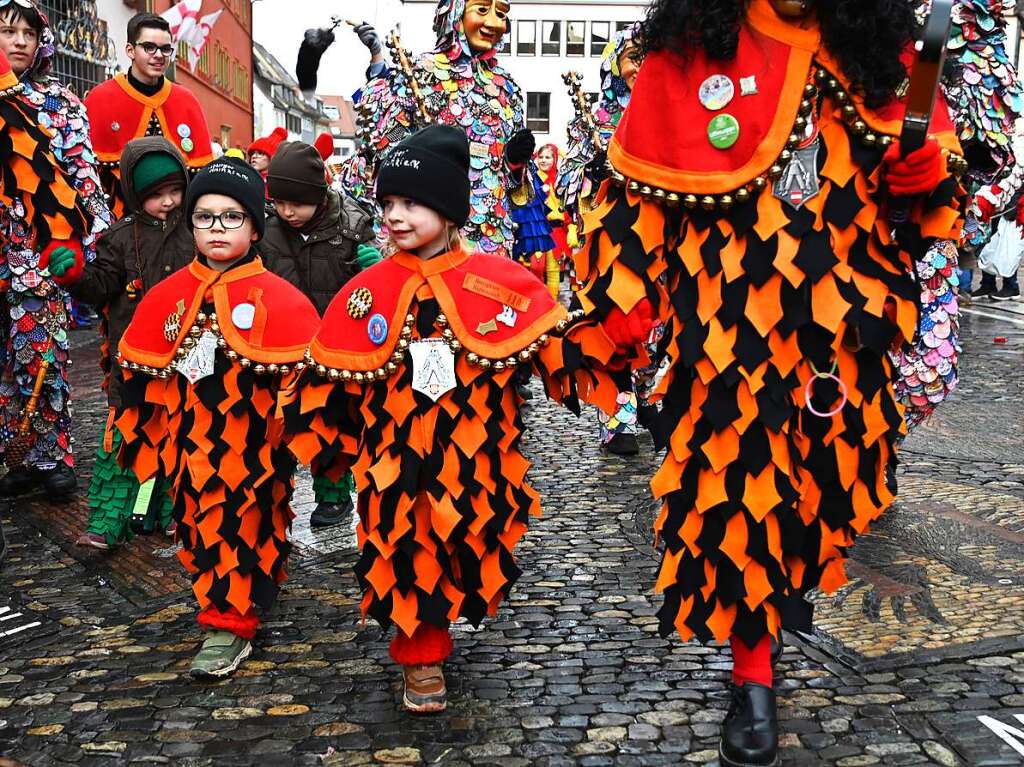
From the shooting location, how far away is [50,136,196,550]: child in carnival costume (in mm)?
4633

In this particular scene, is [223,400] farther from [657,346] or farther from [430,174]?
[657,346]

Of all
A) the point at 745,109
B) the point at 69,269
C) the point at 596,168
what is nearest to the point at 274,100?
the point at 596,168

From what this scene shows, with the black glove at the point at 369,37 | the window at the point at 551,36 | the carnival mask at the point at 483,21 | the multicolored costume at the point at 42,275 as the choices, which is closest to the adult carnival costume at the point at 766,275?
the multicolored costume at the point at 42,275

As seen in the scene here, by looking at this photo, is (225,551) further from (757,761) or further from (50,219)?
(50,219)

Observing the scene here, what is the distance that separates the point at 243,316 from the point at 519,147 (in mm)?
3766

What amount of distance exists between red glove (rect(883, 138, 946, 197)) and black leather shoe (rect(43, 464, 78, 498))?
419 centimetres

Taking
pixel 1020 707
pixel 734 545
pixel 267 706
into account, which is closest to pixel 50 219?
pixel 267 706

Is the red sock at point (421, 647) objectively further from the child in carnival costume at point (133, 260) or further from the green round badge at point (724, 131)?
the child in carnival costume at point (133, 260)

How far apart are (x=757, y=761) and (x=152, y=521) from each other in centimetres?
279

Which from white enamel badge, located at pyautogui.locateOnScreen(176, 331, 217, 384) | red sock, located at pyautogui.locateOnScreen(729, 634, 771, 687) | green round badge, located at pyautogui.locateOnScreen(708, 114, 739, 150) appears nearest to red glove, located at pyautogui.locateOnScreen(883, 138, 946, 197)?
green round badge, located at pyautogui.locateOnScreen(708, 114, 739, 150)

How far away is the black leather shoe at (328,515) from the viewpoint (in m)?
5.16

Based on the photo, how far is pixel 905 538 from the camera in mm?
4730

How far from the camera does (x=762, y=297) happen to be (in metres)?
2.85

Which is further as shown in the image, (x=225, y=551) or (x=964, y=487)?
(x=964, y=487)
